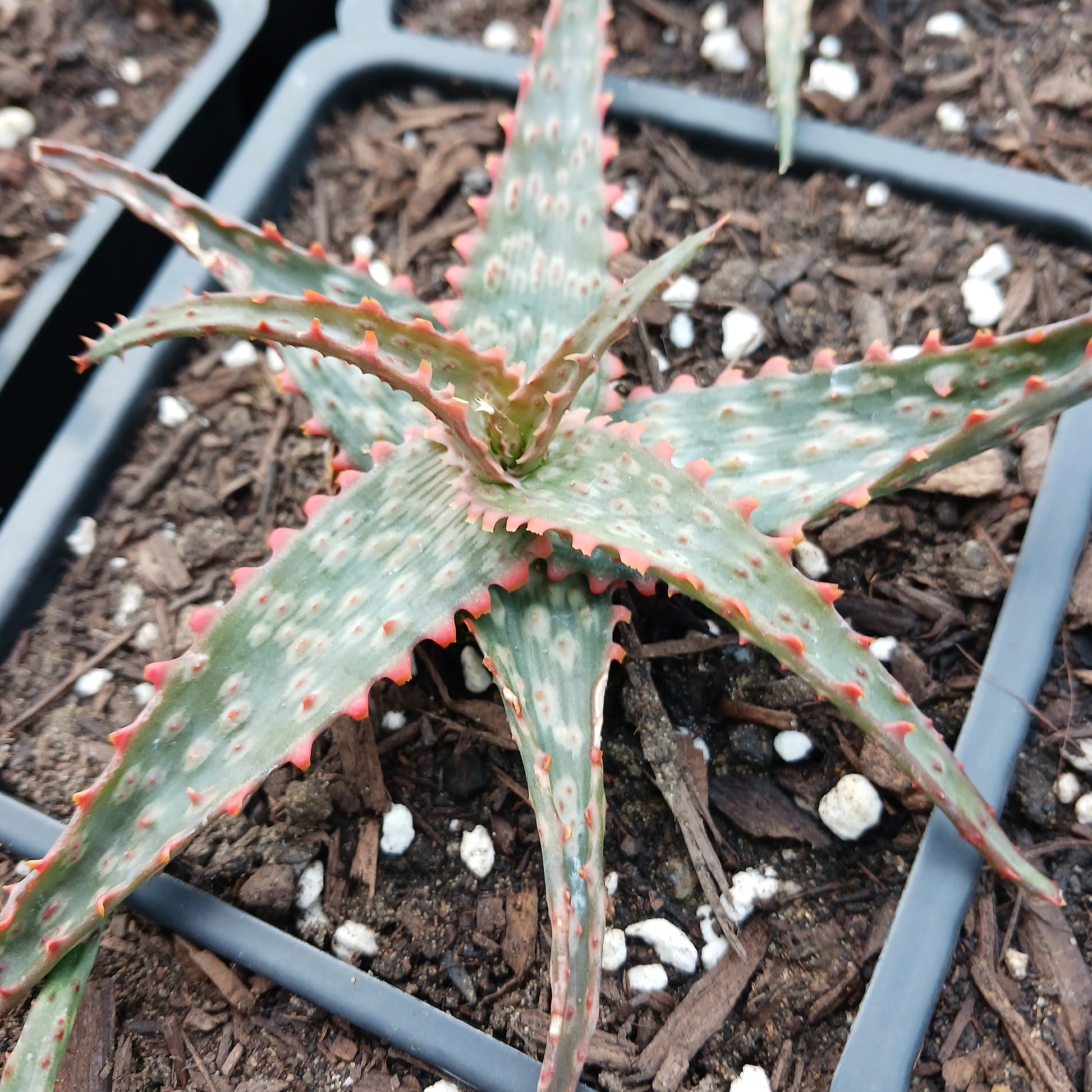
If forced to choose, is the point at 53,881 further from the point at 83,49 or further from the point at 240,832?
the point at 83,49

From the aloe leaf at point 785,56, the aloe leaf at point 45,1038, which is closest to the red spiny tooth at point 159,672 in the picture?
the aloe leaf at point 45,1038

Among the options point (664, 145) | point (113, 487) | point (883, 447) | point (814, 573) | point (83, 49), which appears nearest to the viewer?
point (883, 447)

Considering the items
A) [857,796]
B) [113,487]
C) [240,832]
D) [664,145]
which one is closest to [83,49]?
[113,487]

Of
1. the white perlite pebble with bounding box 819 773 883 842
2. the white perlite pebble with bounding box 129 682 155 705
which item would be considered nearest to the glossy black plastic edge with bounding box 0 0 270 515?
the white perlite pebble with bounding box 129 682 155 705

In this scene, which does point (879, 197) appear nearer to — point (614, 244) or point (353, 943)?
point (614, 244)

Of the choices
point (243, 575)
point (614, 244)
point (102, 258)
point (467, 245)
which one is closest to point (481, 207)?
point (467, 245)

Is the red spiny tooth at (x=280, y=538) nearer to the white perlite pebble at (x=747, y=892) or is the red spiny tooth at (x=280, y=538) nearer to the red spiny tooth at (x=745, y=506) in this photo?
the red spiny tooth at (x=745, y=506)

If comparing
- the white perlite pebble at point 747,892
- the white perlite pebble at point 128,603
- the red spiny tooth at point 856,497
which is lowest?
the white perlite pebble at point 747,892
